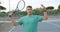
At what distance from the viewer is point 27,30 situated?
6156 mm

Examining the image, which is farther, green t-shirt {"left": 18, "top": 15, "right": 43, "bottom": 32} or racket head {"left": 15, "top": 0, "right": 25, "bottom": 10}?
racket head {"left": 15, "top": 0, "right": 25, "bottom": 10}

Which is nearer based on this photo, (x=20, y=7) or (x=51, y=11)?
(x=20, y=7)

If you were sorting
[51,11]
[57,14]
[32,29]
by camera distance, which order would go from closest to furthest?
1. [32,29]
2. [51,11]
3. [57,14]

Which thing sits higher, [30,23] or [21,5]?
[21,5]

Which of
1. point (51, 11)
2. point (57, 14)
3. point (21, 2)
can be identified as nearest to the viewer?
point (21, 2)

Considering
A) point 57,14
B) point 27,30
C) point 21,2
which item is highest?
point 21,2

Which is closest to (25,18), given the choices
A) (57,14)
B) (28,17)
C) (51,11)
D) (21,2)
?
(28,17)

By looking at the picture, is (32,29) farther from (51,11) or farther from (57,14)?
(57,14)

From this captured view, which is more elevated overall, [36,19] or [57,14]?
[36,19]

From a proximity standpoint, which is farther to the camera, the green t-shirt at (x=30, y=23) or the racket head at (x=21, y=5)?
the racket head at (x=21, y=5)

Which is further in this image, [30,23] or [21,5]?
[21,5]

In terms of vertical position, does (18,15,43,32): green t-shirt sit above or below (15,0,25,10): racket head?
below

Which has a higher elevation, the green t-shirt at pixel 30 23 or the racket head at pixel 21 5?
the racket head at pixel 21 5

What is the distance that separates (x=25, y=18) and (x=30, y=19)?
0.13m
